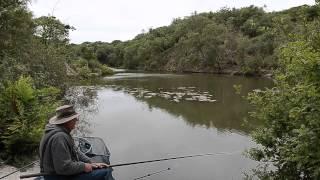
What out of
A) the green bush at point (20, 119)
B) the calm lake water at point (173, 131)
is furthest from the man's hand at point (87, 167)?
the green bush at point (20, 119)

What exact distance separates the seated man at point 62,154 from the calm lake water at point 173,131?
3733mm

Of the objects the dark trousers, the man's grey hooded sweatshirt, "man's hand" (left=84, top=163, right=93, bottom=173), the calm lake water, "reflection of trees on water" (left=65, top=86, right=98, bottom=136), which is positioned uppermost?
the man's grey hooded sweatshirt

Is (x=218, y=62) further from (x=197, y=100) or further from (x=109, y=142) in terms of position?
(x=109, y=142)

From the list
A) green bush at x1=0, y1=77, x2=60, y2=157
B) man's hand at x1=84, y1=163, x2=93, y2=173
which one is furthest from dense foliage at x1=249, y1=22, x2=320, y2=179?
green bush at x1=0, y1=77, x2=60, y2=157

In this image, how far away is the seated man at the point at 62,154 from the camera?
4.38 meters

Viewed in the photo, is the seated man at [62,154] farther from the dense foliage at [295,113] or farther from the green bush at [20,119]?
the green bush at [20,119]

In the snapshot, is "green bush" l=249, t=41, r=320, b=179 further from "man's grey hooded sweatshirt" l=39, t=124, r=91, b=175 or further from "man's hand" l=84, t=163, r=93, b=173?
"man's grey hooded sweatshirt" l=39, t=124, r=91, b=175

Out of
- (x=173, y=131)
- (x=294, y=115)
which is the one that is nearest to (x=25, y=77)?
(x=173, y=131)

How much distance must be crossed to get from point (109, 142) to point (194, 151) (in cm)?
262

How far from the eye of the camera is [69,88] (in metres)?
19.4

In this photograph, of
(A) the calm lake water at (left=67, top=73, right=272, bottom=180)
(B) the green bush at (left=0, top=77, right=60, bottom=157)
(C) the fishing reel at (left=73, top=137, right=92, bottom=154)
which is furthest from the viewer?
(A) the calm lake water at (left=67, top=73, right=272, bottom=180)

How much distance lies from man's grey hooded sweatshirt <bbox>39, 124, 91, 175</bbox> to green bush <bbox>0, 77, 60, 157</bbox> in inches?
152

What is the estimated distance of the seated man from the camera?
438 centimetres

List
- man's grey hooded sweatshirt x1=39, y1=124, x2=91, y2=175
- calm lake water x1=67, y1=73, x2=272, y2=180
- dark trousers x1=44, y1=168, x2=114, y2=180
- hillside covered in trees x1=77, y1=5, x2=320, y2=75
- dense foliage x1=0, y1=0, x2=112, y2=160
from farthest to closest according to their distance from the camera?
hillside covered in trees x1=77, y1=5, x2=320, y2=75 < calm lake water x1=67, y1=73, x2=272, y2=180 < dense foliage x1=0, y1=0, x2=112, y2=160 < dark trousers x1=44, y1=168, x2=114, y2=180 < man's grey hooded sweatshirt x1=39, y1=124, x2=91, y2=175
